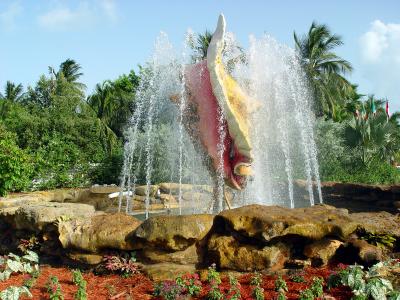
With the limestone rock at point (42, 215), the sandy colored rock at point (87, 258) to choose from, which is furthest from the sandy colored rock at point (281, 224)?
the limestone rock at point (42, 215)

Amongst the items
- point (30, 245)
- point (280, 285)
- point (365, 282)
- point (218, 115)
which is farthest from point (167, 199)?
point (365, 282)

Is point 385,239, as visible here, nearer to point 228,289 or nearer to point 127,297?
point 228,289

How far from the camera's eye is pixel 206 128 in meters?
6.84

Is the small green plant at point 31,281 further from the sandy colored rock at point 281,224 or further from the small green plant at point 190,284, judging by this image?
the sandy colored rock at point 281,224

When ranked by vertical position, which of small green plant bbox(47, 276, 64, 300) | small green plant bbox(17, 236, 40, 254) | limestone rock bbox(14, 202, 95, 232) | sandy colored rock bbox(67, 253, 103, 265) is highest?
limestone rock bbox(14, 202, 95, 232)

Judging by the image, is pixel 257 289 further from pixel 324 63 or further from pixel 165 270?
pixel 324 63

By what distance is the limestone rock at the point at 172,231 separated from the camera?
4.69m

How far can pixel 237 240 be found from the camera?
483 cm

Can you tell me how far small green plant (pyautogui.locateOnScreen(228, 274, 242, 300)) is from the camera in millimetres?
3857

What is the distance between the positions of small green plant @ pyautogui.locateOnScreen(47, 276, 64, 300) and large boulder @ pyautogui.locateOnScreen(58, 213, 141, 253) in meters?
0.62

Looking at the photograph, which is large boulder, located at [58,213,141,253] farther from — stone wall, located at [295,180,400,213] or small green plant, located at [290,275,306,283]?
stone wall, located at [295,180,400,213]

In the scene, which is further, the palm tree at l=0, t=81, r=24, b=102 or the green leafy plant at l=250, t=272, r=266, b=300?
the palm tree at l=0, t=81, r=24, b=102

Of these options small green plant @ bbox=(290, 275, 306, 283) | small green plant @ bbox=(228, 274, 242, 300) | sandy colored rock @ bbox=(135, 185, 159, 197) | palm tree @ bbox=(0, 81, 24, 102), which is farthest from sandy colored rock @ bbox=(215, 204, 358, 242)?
palm tree @ bbox=(0, 81, 24, 102)

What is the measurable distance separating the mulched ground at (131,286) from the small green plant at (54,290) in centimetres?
7
